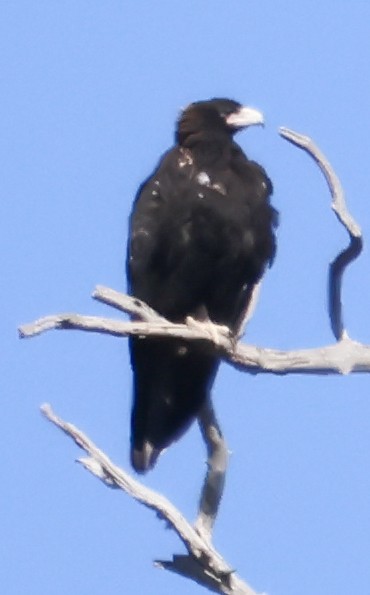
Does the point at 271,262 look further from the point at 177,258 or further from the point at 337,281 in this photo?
the point at 337,281

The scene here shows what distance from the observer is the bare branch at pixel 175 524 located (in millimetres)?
5984

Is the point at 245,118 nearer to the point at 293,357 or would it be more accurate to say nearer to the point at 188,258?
the point at 188,258

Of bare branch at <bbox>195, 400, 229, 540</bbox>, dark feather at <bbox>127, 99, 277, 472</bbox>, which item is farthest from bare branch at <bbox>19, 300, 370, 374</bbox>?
dark feather at <bbox>127, 99, 277, 472</bbox>

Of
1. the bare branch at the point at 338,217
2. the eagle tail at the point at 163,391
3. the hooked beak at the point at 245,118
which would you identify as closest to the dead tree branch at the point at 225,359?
the bare branch at the point at 338,217

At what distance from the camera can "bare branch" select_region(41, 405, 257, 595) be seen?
19.6 ft

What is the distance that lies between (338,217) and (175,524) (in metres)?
1.14

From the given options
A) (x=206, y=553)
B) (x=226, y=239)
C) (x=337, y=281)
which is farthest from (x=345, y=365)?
(x=226, y=239)

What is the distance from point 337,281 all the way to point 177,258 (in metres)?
1.48

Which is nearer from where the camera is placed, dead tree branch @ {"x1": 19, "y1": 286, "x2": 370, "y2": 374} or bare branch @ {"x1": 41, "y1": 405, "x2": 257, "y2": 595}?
dead tree branch @ {"x1": 19, "y1": 286, "x2": 370, "y2": 374}

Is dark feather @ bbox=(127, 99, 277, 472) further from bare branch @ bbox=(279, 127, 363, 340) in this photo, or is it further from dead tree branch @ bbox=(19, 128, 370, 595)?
bare branch @ bbox=(279, 127, 363, 340)

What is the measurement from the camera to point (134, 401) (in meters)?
7.54

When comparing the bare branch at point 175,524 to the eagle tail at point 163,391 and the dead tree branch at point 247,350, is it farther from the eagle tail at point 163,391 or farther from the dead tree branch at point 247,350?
the eagle tail at point 163,391

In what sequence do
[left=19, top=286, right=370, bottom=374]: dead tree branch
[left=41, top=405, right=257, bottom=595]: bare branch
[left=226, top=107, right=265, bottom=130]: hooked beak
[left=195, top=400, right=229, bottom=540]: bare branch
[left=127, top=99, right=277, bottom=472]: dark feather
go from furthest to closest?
[left=226, top=107, right=265, bottom=130]: hooked beak, [left=127, top=99, right=277, bottom=472]: dark feather, [left=195, top=400, right=229, bottom=540]: bare branch, [left=41, top=405, right=257, bottom=595]: bare branch, [left=19, top=286, right=370, bottom=374]: dead tree branch

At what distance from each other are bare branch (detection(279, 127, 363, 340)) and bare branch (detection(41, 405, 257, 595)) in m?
0.87
